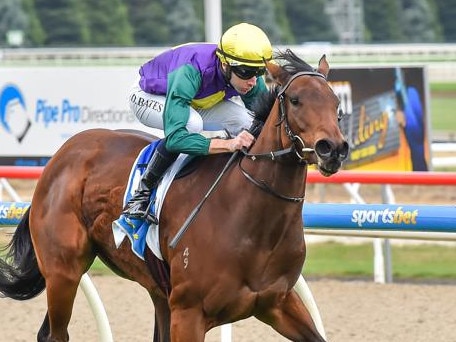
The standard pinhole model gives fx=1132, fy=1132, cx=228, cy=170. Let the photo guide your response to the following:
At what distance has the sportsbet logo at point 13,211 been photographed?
6.25 m

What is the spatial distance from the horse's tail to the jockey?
915mm

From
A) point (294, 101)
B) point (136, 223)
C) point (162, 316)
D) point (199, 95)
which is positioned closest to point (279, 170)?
point (294, 101)

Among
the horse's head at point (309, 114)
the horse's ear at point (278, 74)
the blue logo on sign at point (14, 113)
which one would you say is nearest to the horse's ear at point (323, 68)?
the horse's head at point (309, 114)

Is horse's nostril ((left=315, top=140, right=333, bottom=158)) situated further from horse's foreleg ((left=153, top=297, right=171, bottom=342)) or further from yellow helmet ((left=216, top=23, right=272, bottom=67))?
horse's foreleg ((left=153, top=297, right=171, bottom=342))

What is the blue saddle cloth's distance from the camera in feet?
15.4

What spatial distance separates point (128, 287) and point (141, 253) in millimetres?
3298

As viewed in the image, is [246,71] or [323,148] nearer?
Answer: [323,148]

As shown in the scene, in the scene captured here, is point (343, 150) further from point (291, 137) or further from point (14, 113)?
point (14, 113)

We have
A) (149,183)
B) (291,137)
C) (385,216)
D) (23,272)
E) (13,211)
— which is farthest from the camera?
(13,211)

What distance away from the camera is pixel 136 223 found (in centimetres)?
470

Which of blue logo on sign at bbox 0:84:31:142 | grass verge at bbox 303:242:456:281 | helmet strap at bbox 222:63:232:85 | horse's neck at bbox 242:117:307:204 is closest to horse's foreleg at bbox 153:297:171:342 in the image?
horse's neck at bbox 242:117:307:204

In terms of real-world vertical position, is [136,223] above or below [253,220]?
below

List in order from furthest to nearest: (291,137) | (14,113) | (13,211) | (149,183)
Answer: (14,113) < (13,211) < (149,183) < (291,137)

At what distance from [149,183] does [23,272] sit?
1131 mm
